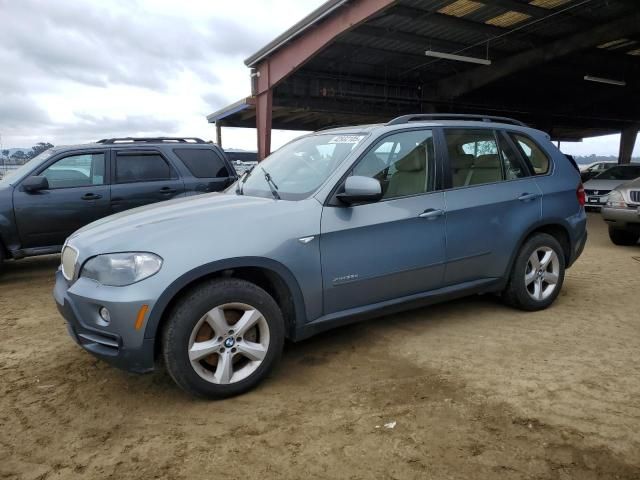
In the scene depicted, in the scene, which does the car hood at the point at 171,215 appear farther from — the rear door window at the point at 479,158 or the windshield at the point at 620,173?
the windshield at the point at 620,173

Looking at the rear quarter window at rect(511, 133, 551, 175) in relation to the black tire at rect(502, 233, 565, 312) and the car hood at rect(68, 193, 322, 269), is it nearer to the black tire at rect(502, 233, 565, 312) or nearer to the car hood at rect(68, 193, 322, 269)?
the black tire at rect(502, 233, 565, 312)

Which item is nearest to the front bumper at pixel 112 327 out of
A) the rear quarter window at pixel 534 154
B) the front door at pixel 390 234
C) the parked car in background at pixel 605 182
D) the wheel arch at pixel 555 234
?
the front door at pixel 390 234

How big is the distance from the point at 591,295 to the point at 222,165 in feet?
16.7

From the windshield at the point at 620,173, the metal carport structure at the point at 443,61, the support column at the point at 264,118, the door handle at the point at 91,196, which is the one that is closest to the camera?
the door handle at the point at 91,196

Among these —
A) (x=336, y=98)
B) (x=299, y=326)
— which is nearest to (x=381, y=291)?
(x=299, y=326)

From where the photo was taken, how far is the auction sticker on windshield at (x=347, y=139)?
3.53m

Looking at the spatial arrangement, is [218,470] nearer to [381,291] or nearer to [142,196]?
[381,291]

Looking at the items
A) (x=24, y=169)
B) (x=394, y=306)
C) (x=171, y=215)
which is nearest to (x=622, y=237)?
(x=394, y=306)

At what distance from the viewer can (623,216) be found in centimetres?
768

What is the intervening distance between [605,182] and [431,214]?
12017 millimetres

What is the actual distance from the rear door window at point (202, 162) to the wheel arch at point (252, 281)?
417 cm

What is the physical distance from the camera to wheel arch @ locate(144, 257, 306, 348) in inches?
104

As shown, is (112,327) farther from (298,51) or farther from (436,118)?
(298,51)

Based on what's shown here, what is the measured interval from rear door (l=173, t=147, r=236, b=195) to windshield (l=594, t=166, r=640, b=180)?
11391 millimetres
